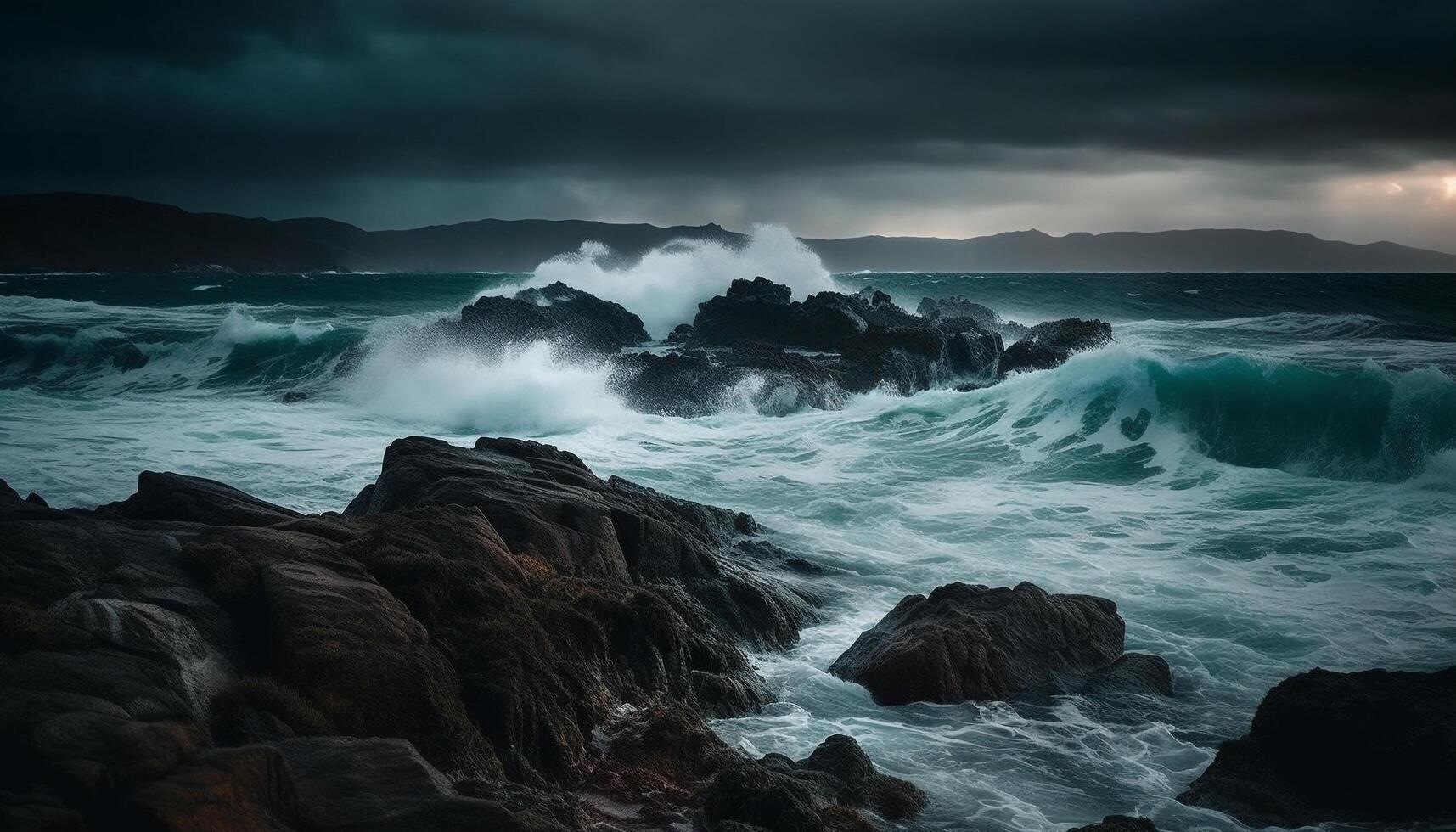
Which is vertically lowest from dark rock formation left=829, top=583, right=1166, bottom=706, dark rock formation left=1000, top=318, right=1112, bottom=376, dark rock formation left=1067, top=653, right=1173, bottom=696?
dark rock formation left=1067, top=653, right=1173, bottom=696

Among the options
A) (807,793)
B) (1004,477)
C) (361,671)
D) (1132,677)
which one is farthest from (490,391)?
(807,793)

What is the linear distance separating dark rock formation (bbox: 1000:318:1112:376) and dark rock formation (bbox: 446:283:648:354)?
14165mm

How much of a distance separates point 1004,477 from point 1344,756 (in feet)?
42.6

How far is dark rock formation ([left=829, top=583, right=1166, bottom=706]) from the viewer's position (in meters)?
8.49

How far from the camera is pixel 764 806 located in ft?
17.6

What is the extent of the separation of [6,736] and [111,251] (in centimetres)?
15606

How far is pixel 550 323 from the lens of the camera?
33.7 meters

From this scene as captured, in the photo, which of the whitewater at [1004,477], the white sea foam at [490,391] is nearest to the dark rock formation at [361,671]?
the whitewater at [1004,477]

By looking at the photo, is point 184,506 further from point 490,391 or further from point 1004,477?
point 490,391

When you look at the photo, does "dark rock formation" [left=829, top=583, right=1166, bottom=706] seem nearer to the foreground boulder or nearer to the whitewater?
the whitewater

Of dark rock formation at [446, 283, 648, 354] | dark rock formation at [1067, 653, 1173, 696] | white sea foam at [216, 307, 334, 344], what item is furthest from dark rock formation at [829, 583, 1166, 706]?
white sea foam at [216, 307, 334, 344]

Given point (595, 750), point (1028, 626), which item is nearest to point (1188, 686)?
point (1028, 626)

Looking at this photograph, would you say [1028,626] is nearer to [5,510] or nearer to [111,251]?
[5,510]

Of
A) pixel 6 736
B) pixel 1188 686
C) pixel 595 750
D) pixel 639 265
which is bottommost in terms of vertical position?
pixel 1188 686
